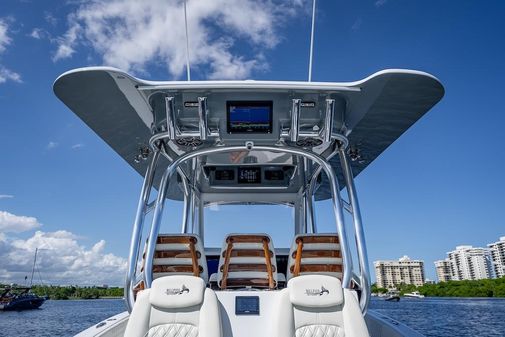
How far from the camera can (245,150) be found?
12.8 feet

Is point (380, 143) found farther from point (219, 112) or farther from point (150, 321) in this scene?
point (150, 321)

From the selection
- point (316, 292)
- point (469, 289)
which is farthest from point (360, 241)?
point (469, 289)

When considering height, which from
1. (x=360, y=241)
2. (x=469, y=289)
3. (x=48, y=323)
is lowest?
(x=48, y=323)

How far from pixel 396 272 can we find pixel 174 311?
5267 inches

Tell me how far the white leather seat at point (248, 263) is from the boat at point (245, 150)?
10mm

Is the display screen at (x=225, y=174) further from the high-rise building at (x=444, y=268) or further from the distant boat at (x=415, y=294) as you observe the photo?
the high-rise building at (x=444, y=268)

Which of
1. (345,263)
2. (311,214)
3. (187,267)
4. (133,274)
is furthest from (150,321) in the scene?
(311,214)

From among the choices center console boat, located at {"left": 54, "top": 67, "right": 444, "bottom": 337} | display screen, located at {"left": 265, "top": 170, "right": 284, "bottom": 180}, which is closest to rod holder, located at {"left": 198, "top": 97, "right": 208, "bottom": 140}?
center console boat, located at {"left": 54, "top": 67, "right": 444, "bottom": 337}

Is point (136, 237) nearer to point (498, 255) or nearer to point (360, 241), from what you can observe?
point (360, 241)

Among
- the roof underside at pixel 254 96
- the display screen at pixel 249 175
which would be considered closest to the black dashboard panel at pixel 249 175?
the display screen at pixel 249 175

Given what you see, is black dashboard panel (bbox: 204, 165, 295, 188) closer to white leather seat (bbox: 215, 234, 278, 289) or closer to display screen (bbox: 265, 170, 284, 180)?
display screen (bbox: 265, 170, 284, 180)

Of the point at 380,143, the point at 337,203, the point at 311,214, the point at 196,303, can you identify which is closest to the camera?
the point at 196,303

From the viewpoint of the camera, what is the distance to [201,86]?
3.13 m

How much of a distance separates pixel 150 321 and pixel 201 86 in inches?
70.7
